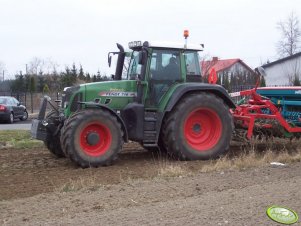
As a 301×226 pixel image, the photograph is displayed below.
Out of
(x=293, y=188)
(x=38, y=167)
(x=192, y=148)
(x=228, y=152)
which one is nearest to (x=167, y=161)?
(x=192, y=148)

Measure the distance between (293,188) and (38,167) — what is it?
4668 millimetres

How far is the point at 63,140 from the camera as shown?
8406 mm

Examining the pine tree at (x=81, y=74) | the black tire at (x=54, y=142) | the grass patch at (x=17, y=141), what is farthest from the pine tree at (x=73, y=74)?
the black tire at (x=54, y=142)

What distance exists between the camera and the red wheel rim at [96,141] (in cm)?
861

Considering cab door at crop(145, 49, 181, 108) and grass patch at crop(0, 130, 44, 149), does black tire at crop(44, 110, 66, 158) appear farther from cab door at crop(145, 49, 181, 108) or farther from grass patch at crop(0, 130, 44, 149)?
grass patch at crop(0, 130, 44, 149)

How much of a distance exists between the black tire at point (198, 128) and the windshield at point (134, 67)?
3.47 feet

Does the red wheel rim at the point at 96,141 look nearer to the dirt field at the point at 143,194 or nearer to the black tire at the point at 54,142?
the dirt field at the point at 143,194

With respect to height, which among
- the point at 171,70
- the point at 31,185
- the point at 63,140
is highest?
the point at 171,70

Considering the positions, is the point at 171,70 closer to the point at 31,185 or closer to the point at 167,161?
the point at 167,161

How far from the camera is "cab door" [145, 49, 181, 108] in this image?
939 centimetres

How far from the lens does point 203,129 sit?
993cm

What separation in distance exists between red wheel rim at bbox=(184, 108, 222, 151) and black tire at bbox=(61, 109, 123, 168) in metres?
1.62

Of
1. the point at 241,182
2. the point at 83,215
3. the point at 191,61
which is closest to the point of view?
the point at 83,215

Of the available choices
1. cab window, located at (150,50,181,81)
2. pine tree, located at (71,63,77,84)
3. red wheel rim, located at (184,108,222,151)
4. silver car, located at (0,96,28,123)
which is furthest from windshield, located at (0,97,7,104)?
red wheel rim, located at (184,108,222,151)
